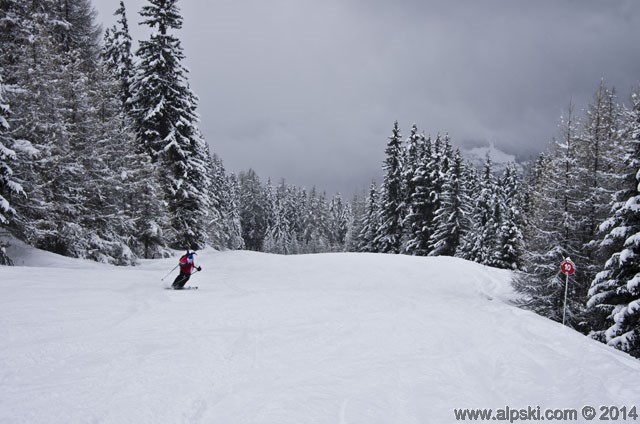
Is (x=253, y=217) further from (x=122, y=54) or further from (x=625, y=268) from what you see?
(x=625, y=268)

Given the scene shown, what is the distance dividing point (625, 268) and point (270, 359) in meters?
14.3

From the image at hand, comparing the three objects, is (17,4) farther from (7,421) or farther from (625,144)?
(625,144)

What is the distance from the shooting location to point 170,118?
2491cm

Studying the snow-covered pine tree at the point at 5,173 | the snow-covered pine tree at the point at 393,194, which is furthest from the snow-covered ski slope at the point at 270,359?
the snow-covered pine tree at the point at 393,194

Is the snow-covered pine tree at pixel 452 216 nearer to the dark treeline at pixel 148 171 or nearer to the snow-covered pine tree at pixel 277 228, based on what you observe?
the dark treeline at pixel 148 171

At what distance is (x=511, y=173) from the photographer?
2154 inches

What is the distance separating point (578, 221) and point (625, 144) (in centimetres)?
399

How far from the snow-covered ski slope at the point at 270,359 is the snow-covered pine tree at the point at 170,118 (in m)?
13.6

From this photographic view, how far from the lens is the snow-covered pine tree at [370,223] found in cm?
5278

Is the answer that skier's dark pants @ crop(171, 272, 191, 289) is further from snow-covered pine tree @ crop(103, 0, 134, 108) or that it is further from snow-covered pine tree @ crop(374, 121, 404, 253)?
snow-covered pine tree @ crop(374, 121, 404, 253)

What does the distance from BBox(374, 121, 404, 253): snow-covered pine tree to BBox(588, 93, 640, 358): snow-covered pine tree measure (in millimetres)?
31484

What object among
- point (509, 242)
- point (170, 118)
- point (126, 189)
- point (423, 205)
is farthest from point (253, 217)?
point (126, 189)


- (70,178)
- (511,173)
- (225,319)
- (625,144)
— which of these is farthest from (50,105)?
(511,173)

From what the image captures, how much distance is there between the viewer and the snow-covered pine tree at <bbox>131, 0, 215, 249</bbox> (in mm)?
24375
